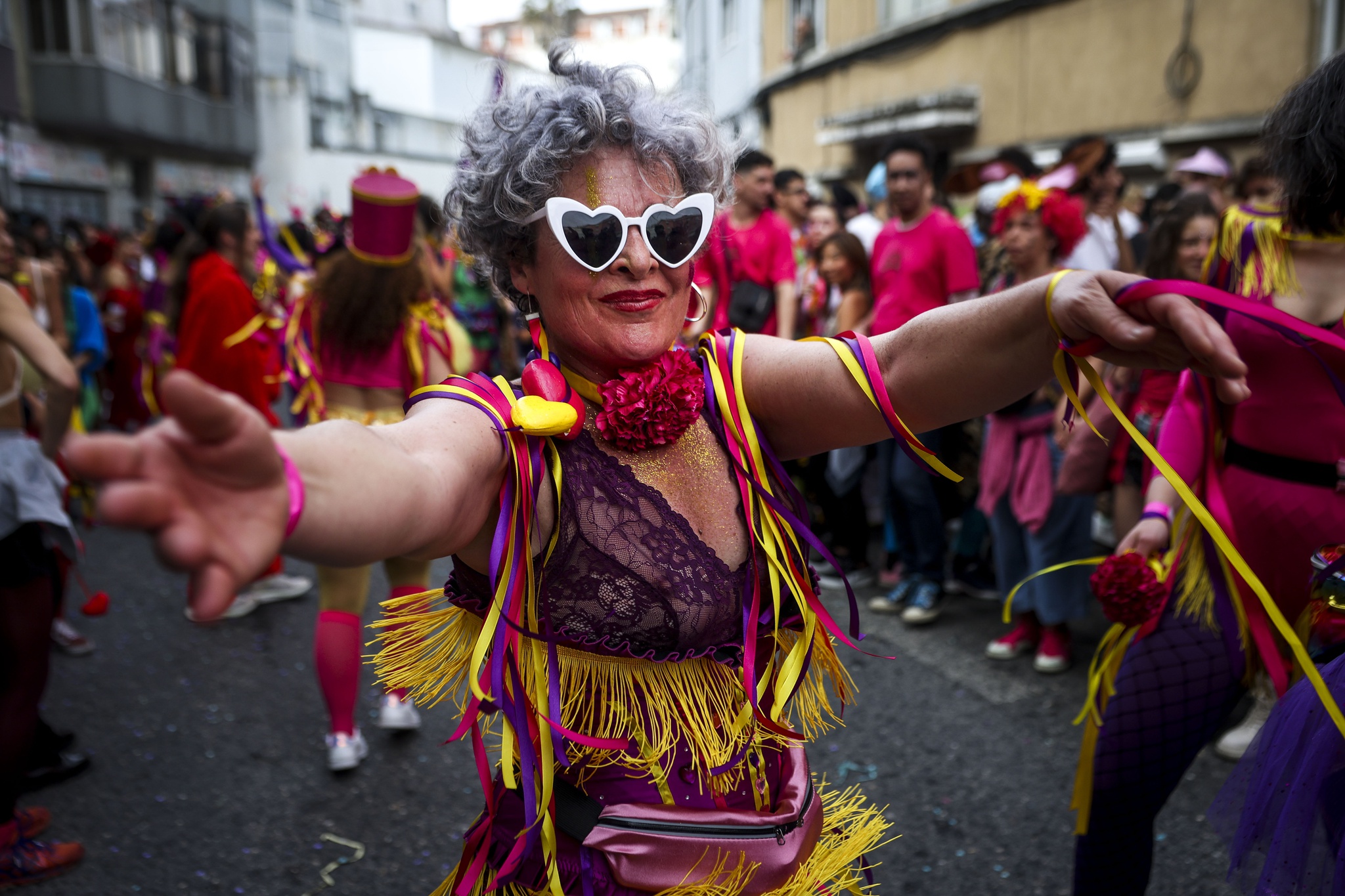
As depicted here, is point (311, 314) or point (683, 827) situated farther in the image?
point (311, 314)

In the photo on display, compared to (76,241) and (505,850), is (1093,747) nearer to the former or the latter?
(505,850)

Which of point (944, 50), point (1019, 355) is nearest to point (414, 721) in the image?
point (1019, 355)

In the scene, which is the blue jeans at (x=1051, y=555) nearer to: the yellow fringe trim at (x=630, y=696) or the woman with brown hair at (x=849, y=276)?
the woman with brown hair at (x=849, y=276)

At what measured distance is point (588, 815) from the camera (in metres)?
1.62

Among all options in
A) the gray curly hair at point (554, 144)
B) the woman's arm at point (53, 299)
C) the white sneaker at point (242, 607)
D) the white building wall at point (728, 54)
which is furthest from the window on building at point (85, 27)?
the gray curly hair at point (554, 144)

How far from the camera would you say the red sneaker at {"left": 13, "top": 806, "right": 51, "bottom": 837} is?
308 centimetres

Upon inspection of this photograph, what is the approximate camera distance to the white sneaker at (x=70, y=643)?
4.80 m

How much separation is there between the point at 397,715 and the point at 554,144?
289cm

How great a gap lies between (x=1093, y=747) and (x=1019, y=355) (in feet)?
4.15

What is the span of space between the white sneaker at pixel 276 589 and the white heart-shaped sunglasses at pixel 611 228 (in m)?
4.46

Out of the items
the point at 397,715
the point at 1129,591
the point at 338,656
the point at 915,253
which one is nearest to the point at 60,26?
the point at 915,253

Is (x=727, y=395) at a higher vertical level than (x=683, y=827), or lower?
higher

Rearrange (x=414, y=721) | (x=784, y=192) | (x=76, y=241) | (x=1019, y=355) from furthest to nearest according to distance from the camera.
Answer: (x=76, y=241)
(x=784, y=192)
(x=414, y=721)
(x=1019, y=355)

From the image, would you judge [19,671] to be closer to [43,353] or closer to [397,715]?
[43,353]
